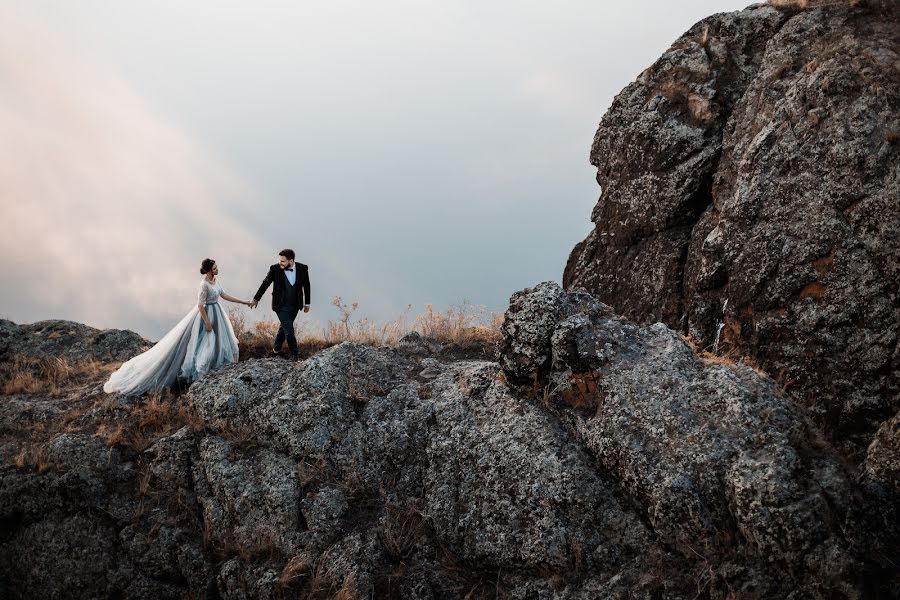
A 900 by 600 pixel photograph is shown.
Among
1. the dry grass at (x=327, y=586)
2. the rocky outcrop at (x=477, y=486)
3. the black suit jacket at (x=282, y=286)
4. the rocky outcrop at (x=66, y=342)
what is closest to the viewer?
the rocky outcrop at (x=477, y=486)

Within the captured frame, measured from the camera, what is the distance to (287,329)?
45.1ft

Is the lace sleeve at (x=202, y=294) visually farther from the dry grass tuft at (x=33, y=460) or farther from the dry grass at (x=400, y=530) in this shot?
the dry grass at (x=400, y=530)

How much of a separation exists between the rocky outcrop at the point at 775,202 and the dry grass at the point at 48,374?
1015 cm

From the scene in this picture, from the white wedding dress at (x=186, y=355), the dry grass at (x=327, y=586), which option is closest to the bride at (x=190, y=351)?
the white wedding dress at (x=186, y=355)

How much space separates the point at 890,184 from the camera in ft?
29.7

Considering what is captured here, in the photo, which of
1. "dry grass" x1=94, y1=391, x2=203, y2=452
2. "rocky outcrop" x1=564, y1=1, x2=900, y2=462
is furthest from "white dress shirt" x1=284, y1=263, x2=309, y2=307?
"rocky outcrop" x1=564, y1=1, x2=900, y2=462

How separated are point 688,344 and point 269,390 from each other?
6370 mm

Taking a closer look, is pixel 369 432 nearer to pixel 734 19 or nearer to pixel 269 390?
pixel 269 390

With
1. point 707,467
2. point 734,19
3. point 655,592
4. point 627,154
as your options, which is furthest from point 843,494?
point 734,19

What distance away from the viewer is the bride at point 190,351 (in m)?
12.5

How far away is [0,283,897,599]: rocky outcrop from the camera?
7160 millimetres

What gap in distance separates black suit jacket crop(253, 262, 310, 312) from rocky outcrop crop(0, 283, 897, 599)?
6.90 ft

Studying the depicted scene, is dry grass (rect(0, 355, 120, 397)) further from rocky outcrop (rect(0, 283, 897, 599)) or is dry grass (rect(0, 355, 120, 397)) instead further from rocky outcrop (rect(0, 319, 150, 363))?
rocky outcrop (rect(0, 283, 897, 599))

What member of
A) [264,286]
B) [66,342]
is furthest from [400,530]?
[66,342]
